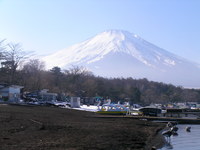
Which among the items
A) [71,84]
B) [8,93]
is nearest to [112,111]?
[8,93]

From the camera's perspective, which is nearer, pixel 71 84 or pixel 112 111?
pixel 112 111

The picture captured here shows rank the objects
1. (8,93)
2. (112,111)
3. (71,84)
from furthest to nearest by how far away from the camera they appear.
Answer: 1. (71,84)
2. (8,93)
3. (112,111)

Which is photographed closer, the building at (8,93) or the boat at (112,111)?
the boat at (112,111)

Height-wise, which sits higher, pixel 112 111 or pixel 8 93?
pixel 8 93

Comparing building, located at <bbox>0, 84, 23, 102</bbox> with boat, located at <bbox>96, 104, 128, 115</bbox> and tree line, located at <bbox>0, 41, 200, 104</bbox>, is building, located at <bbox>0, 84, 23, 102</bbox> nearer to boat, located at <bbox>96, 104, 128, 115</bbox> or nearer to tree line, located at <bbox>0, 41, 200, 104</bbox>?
tree line, located at <bbox>0, 41, 200, 104</bbox>

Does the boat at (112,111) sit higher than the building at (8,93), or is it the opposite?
the building at (8,93)

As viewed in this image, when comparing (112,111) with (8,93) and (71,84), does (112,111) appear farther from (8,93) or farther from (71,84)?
(71,84)

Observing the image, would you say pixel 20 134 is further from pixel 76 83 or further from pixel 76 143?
pixel 76 83

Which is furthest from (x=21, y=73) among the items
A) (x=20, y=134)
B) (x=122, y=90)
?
(x=20, y=134)

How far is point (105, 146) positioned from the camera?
49.9 ft

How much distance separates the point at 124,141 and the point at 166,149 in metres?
2.33

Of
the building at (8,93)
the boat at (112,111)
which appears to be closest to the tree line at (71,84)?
the building at (8,93)

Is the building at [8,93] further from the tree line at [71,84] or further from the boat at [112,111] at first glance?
the boat at [112,111]

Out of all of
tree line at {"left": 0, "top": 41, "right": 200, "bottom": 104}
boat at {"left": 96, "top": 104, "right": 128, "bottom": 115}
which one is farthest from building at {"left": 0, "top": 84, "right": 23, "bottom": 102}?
boat at {"left": 96, "top": 104, "right": 128, "bottom": 115}
